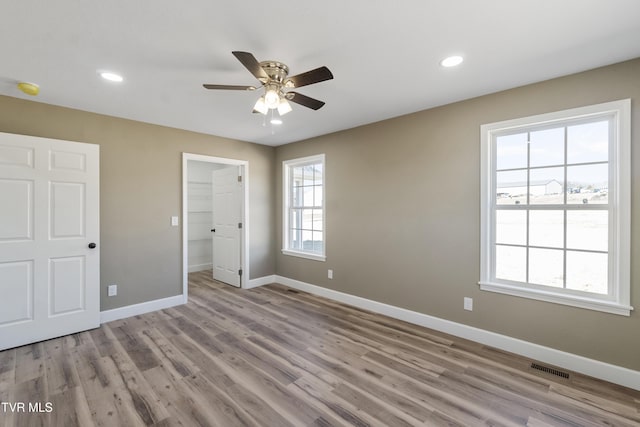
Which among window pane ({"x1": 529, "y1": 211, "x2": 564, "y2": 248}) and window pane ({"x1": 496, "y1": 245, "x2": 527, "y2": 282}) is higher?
window pane ({"x1": 529, "y1": 211, "x2": 564, "y2": 248})

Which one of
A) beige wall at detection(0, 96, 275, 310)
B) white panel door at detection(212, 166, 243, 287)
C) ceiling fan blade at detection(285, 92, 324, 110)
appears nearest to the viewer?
ceiling fan blade at detection(285, 92, 324, 110)

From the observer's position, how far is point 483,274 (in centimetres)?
285

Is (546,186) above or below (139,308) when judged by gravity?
above

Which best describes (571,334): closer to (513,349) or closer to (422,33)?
(513,349)

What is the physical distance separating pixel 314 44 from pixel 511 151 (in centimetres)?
219

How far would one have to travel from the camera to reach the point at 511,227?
279cm

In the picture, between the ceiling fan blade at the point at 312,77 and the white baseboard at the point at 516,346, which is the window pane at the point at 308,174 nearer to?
the white baseboard at the point at 516,346

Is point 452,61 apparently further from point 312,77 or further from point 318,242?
point 318,242

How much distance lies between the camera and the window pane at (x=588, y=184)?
2322 mm

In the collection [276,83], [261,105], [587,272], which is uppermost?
[276,83]

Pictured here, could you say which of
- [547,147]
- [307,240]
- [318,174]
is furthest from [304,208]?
[547,147]

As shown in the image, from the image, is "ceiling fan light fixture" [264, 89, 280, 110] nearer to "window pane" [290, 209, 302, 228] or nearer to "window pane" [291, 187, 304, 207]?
"window pane" [291, 187, 304, 207]

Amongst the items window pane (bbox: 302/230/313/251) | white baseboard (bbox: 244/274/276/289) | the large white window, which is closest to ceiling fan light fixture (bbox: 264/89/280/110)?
the large white window

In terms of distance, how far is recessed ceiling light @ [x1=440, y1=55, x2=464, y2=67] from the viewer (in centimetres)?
214
